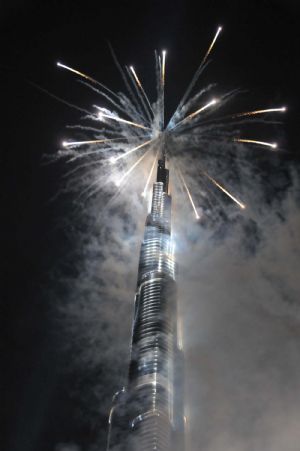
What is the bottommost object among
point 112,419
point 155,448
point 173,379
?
point 155,448

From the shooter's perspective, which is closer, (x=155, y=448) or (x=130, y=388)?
(x=155, y=448)

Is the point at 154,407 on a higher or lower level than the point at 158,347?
lower

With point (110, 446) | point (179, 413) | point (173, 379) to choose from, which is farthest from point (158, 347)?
point (110, 446)

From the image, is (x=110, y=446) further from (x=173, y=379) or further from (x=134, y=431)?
(x=173, y=379)

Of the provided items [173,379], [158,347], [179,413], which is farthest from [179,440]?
[158,347]

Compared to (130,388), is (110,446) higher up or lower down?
lower down

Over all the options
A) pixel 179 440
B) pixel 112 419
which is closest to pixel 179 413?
pixel 179 440

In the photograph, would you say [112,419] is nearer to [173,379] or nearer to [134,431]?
[134,431]
